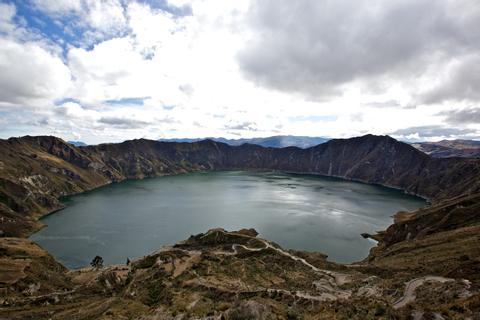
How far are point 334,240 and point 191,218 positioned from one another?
80827 millimetres

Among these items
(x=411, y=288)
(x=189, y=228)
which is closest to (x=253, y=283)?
(x=411, y=288)

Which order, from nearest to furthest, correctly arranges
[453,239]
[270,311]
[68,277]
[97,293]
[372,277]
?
[270,311] → [372,277] → [97,293] → [453,239] → [68,277]

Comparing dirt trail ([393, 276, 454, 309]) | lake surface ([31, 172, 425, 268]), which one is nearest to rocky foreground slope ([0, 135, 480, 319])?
dirt trail ([393, 276, 454, 309])

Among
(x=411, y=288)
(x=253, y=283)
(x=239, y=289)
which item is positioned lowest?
(x=253, y=283)

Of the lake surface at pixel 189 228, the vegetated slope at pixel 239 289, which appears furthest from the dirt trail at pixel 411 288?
the lake surface at pixel 189 228

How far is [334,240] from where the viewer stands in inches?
5157

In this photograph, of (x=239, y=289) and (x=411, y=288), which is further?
(x=239, y=289)

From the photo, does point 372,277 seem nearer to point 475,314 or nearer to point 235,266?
point 235,266

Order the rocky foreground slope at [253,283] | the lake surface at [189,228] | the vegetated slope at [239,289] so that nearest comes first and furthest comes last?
the vegetated slope at [239,289] < the rocky foreground slope at [253,283] < the lake surface at [189,228]

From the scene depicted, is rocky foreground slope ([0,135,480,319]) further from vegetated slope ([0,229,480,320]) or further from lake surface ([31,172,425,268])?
lake surface ([31,172,425,268])

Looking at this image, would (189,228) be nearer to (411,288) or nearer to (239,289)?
(239,289)

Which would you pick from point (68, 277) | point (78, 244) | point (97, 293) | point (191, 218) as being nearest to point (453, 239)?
point (97, 293)

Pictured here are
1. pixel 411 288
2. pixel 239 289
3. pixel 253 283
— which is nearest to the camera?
pixel 411 288

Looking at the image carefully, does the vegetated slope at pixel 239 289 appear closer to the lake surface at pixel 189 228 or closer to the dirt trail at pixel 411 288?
the dirt trail at pixel 411 288
